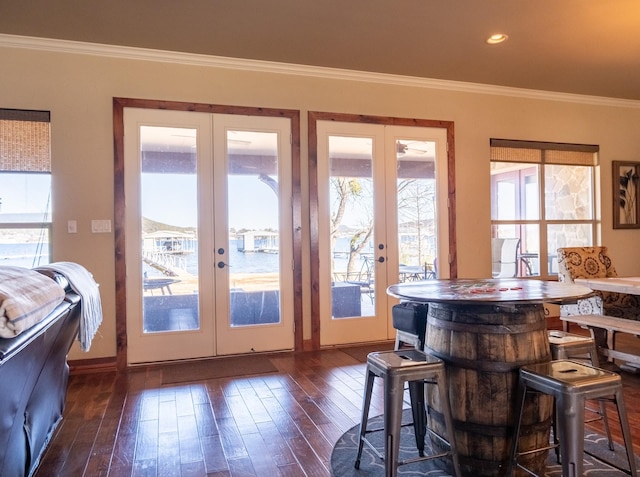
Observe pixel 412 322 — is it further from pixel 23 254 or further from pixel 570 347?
pixel 23 254

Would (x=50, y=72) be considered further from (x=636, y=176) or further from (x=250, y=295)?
(x=636, y=176)

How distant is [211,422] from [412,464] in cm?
119

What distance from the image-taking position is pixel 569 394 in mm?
1591

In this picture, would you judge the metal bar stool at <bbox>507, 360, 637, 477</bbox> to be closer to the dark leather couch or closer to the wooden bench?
the wooden bench

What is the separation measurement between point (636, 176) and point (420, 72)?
10.8 feet

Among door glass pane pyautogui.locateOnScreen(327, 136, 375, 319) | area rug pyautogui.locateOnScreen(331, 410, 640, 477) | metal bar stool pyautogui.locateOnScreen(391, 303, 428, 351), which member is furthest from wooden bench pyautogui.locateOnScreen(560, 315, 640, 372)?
door glass pane pyautogui.locateOnScreen(327, 136, 375, 319)

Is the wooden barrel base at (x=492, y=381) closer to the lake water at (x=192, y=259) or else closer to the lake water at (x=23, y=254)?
the lake water at (x=192, y=259)

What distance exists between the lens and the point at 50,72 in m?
3.54

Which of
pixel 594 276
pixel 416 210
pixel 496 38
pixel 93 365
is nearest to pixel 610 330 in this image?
pixel 594 276

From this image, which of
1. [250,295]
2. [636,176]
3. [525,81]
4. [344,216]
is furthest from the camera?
[636,176]

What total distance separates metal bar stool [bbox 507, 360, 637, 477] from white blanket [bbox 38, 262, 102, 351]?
1.98m

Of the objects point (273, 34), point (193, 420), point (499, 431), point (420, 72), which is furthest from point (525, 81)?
point (193, 420)

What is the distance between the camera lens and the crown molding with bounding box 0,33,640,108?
11.5ft

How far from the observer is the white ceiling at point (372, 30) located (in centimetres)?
305
